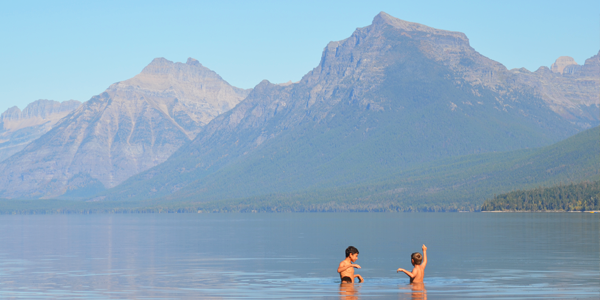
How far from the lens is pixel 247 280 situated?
68438mm

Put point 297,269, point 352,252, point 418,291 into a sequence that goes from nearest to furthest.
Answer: point 352,252 → point 418,291 → point 297,269

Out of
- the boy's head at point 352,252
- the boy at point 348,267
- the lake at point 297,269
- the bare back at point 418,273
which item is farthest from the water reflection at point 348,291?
the bare back at point 418,273

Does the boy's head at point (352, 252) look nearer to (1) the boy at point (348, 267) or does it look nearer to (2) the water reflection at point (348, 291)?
(1) the boy at point (348, 267)

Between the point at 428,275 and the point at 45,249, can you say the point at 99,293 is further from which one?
the point at 45,249

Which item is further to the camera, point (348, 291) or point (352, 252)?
point (348, 291)

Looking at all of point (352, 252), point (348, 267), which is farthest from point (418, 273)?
point (352, 252)

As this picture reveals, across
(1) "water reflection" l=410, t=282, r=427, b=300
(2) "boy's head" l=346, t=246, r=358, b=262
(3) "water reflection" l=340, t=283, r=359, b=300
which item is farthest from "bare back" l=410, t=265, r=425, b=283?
(2) "boy's head" l=346, t=246, r=358, b=262

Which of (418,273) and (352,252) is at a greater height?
(352,252)

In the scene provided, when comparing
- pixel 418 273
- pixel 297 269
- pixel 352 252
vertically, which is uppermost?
pixel 352 252

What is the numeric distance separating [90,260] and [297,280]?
1360 inches

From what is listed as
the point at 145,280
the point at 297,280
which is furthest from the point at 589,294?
the point at 145,280

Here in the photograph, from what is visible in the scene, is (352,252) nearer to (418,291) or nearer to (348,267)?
(348,267)

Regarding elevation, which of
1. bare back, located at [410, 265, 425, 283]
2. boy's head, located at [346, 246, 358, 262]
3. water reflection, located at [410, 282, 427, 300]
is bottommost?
water reflection, located at [410, 282, 427, 300]

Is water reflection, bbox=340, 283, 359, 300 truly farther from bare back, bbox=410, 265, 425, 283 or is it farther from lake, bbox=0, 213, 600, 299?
bare back, bbox=410, 265, 425, 283
